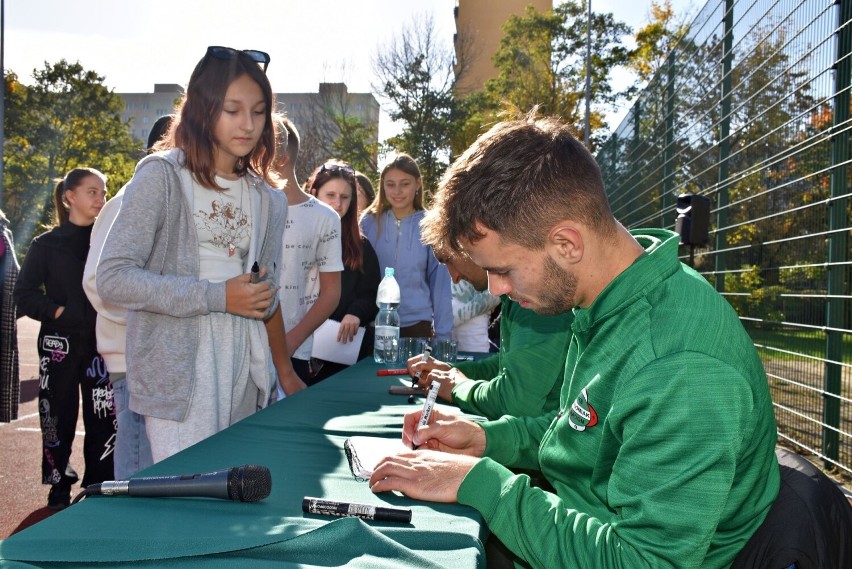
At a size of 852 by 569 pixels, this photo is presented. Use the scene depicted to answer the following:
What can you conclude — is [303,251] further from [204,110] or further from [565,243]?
[565,243]

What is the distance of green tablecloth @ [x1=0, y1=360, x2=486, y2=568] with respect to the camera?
106cm

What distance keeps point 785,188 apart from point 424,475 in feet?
15.2

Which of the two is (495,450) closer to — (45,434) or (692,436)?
(692,436)

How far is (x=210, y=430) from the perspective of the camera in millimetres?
2082

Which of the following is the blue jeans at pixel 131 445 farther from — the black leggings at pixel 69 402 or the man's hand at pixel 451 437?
the black leggings at pixel 69 402

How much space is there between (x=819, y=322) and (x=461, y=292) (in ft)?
7.29

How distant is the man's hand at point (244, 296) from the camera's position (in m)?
1.96

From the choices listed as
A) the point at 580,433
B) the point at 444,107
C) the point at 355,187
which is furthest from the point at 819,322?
the point at 444,107

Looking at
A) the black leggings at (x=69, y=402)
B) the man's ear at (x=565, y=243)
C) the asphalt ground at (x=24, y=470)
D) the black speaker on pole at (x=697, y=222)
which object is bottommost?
the asphalt ground at (x=24, y=470)

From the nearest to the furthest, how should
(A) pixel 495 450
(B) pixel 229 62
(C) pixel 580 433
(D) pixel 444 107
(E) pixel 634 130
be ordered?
(C) pixel 580 433 → (A) pixel 495 450 → (B) pixel 229 62 → (E) pixel 634 130 → (D) pixel 444 107

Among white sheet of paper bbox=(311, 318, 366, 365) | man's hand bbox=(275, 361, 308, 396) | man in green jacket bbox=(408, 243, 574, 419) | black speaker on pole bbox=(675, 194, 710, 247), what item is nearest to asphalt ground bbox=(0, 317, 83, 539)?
white sheet of paper bbox=(311, 318, 366, 365)

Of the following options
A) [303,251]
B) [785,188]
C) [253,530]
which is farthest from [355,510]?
[785,188]

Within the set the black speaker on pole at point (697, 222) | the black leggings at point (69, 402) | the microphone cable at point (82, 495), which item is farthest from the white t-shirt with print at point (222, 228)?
the black speaker on pole at point (697, 222)

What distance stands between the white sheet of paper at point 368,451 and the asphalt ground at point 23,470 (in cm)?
259
